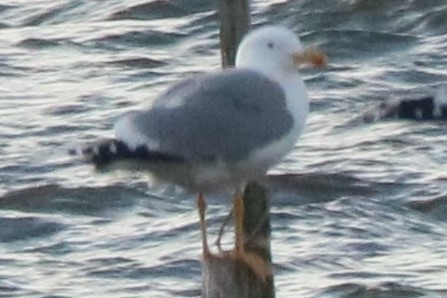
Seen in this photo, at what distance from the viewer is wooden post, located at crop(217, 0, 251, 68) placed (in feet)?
21.6

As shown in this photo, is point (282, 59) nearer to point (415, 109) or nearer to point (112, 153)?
point (112, 153)

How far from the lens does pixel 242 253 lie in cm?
680

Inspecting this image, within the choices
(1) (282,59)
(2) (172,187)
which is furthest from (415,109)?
(2) (172,187)

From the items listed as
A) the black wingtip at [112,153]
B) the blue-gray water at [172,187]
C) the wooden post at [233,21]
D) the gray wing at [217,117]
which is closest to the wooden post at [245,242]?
the wooden post at [233,21]

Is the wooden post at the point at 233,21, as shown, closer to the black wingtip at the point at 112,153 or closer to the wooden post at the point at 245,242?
the wooden post at the point at 245,242

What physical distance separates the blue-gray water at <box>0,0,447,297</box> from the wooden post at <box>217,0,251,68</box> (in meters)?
0.55

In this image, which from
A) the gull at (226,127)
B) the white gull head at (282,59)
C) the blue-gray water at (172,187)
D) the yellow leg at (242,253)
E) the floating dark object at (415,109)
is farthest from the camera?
the floating dark object at (415,109)

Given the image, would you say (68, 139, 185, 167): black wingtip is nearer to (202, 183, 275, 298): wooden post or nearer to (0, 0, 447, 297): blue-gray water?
(0, 0, 447, 297): blue-gray water

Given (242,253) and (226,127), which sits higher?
(226,127)

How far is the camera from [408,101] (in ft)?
40.0

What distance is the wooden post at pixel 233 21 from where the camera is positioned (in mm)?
6578

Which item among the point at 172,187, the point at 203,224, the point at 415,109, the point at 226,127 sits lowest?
the point at 415,109

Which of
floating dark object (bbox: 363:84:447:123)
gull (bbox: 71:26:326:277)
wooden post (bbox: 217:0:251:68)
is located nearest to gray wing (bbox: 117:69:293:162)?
gull (bbox: 71:26:326:277)

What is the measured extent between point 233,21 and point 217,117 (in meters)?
0.33
